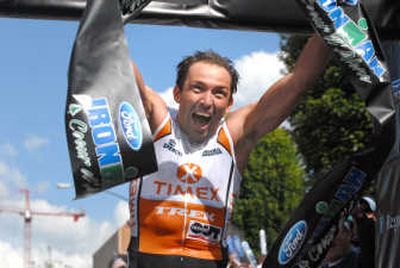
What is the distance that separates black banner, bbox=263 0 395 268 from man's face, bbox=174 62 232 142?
0.64 meters

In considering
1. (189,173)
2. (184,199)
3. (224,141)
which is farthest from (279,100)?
(184,199)

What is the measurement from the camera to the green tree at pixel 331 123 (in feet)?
62.7

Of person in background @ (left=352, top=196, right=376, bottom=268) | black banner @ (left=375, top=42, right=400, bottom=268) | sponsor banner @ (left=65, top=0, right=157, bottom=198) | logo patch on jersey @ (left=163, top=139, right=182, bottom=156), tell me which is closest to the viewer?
sponsor banner @ (left=65, top=0, right=157, bottom=198)

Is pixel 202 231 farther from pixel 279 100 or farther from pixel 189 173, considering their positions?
pixel 279 100

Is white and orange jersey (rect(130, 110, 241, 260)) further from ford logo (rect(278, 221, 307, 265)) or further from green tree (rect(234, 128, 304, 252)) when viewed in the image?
green tree (rect(234, 128, 304, 252))

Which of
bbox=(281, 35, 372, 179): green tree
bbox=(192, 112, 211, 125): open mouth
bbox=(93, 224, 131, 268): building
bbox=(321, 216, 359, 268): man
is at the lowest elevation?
bbox=(93, 224, 131, 268): building

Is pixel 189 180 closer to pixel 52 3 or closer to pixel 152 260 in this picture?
pixel 152 260

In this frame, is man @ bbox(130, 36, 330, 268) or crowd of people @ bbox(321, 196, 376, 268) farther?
crowd of people @ bbox(321, 196, 376, 268)

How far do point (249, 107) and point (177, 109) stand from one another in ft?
1.34

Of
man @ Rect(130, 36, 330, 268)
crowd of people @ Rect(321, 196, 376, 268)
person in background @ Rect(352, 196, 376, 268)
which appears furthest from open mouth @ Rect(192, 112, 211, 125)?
person in background @ Rect(352, 196, 376, 268)

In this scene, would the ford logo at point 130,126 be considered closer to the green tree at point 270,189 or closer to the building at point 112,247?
the green tree at point 270,189

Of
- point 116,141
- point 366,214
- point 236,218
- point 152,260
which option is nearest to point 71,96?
point 116,141

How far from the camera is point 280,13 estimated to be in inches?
164

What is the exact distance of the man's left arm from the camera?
3996 millimetres
